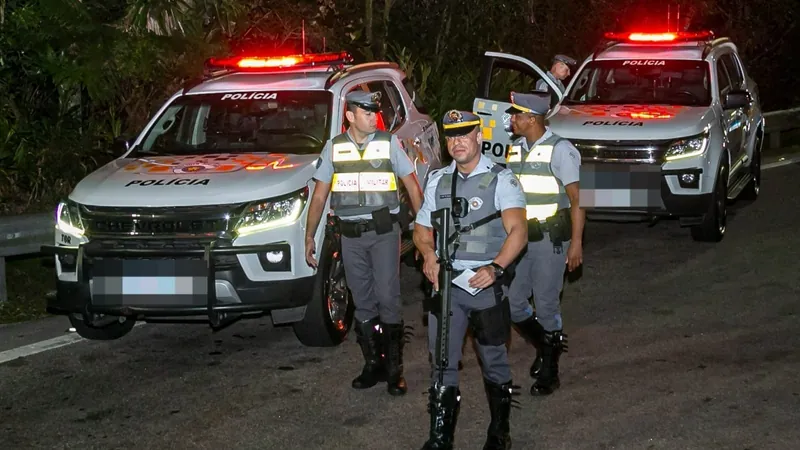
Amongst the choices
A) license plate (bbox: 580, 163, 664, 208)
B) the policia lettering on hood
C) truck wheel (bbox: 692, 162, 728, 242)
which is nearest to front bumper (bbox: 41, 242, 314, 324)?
the policia lettering on hood

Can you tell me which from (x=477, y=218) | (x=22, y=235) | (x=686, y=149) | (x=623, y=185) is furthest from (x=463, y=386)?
(x=686, y=149)

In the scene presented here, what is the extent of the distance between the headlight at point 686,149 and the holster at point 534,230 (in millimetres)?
4232

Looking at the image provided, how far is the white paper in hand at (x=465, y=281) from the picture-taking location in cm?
585

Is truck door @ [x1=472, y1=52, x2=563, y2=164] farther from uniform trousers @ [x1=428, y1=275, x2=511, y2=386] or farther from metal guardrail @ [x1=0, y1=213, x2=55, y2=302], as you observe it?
uniform trousers @ [x1=428, y1=275, x2=511, y2=386]

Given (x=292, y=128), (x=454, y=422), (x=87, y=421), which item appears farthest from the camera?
(x=292, y=128)

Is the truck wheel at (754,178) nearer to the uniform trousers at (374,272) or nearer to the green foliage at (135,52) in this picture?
the green foliage at (135,52)

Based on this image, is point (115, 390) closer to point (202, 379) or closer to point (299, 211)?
point (202, 379)

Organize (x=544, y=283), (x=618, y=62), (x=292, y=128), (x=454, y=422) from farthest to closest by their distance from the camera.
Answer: (x=618, y=62), (x=292, y=128), (x=544, y=283), (x=454, y=422)

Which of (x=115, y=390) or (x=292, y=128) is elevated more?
(x=292, y=128)

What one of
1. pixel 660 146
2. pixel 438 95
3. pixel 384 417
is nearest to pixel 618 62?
pixel 660 146

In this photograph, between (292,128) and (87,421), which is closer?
(87,421)

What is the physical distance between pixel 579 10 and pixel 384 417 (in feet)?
51.8

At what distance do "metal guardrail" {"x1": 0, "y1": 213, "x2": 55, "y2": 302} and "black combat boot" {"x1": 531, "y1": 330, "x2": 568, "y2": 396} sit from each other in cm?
393

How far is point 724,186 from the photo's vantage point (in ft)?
37.8
